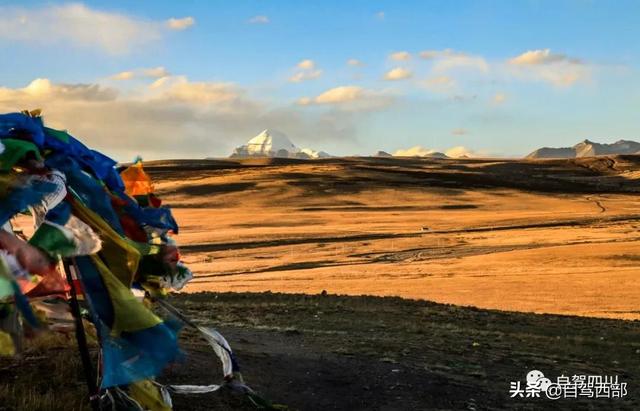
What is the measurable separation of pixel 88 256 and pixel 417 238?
3722cm

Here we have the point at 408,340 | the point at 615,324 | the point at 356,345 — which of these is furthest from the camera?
the point at 615,324

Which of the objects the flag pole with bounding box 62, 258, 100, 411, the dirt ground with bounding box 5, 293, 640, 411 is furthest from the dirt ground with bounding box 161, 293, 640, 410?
the flag pole with bounding box 62, 258, 100, 411

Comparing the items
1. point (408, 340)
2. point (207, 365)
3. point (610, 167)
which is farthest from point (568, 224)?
point (610, 167)

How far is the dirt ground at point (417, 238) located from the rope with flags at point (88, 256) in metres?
16.8

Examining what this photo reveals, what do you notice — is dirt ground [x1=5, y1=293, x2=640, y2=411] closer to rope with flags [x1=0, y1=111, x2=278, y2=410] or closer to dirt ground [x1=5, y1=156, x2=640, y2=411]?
dirt ground [x1=5, y1=156, x2=640, y2=411]

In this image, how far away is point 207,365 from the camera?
29.4ft

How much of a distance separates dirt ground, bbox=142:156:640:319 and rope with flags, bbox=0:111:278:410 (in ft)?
55.1

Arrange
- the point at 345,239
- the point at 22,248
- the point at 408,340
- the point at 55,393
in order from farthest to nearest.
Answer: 1. the point at 345,239
2. the point at 408,340
3. the point at 55,393
4. the point at 22,248

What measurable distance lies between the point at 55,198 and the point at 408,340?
860 centimetres

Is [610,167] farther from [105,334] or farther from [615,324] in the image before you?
[105,334]

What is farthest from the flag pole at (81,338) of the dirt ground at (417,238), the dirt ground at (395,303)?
the dirt ground at (417,238)

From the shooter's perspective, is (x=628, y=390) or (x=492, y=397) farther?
(x=628, y=390)

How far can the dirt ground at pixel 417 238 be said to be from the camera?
25172 mm

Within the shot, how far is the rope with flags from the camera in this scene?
495 centimetres
